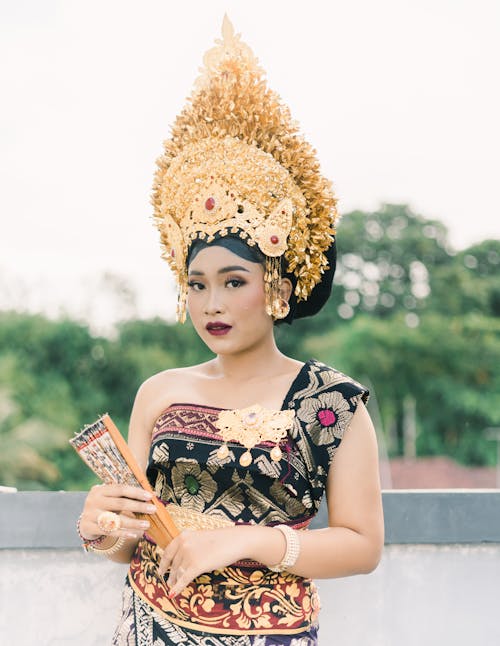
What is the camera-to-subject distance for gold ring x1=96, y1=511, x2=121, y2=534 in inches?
76.9

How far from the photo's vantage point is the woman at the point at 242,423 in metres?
2.02

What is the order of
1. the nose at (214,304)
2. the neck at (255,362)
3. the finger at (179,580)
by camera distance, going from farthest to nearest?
the neck at (255,362) < the nose at (214,304) < the finger at (179,580)

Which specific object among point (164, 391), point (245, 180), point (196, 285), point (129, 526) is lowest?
point (129, 526)

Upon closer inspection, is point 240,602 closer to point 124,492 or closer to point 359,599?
point 124,492

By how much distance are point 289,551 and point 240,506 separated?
0.59ft

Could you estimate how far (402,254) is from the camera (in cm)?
3166

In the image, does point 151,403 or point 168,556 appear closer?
point 168,556

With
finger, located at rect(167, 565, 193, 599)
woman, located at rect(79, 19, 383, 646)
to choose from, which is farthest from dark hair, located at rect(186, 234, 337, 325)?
finger, located at rect(167, 565, 193, 599)

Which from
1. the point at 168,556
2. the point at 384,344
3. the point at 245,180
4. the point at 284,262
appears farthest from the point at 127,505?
the point at 384,344

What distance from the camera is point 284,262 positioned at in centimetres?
221

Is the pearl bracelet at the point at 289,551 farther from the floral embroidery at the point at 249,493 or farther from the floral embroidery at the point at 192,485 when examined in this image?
the floral embroidery at the point at 192,485

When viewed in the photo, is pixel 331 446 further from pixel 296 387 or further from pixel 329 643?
pixel 329 643

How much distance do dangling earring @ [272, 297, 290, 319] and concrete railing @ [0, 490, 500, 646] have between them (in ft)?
2.70

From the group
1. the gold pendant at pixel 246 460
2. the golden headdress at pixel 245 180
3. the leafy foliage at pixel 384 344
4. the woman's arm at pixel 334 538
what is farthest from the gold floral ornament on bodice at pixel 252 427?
the leafy foliage at pixel 384 344
